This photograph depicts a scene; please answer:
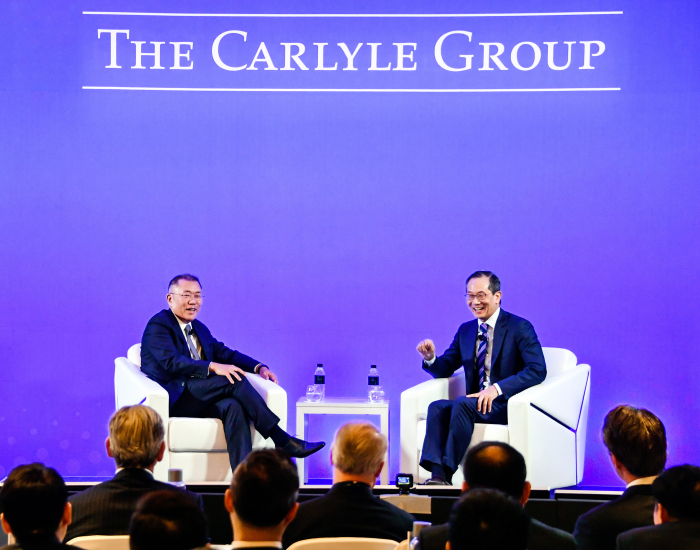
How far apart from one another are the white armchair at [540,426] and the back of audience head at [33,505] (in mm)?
2600

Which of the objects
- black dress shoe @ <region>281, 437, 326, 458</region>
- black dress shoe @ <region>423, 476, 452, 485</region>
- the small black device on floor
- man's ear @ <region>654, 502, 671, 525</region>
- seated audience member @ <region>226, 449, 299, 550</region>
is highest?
seated audience member @ <region>226, 449, 299, 550</region>

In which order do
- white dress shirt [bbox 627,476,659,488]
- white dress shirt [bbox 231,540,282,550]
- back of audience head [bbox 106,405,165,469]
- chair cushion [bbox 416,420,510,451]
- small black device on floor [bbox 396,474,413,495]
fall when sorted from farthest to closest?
Result: chair cushion [bbox 416,420,510,451]
small black device on floor [bbox 396,474,413,495]
back of audience head [bbox 106,405,165,469]
white dress shirt [bbox 627,476,659,488]
white dress shirt [bbox 231,540,282,550]

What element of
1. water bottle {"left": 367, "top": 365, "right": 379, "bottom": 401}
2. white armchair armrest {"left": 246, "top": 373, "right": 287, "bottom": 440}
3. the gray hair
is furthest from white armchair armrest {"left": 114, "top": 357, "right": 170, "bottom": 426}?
the gray hair

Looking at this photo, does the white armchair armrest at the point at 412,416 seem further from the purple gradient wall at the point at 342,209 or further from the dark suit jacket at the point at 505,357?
the purple gradient wall at the point at 342,209

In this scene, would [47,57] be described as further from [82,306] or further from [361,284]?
[361,284]

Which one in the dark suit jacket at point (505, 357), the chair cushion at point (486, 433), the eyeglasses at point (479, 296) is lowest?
the chair cushion at point (486, 433)

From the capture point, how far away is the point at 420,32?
16.9 feet

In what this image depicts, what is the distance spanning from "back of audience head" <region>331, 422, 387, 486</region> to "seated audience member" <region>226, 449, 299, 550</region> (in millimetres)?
481

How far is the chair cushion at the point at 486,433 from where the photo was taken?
4.21 m

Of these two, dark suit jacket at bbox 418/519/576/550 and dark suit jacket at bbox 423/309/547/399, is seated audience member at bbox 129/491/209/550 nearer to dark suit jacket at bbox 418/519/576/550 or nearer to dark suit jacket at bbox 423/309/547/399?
dark suit jacket at bbox 418/519/576/550

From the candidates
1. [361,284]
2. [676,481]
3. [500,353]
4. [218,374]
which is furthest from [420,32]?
[676,481]

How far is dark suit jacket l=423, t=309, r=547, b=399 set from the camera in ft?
14.4

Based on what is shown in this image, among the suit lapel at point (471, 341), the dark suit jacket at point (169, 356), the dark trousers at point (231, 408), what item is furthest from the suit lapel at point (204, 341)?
the suit lapel at point (471, 341)

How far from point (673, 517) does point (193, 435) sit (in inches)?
108
